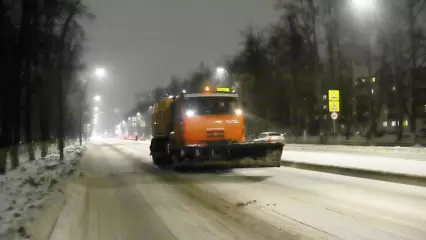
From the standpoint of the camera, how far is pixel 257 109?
7644 cm

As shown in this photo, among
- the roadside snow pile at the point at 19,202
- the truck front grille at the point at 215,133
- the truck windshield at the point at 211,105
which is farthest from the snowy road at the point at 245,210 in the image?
the truck windshield at the point at 211,105

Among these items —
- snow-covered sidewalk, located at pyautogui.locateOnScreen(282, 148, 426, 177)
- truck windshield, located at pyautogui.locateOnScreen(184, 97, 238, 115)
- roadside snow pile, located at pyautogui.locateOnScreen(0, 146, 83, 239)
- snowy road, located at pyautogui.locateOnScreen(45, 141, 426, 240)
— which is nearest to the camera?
roadside snow pile, located at pyautogui.locateOnScreen(0, 146, 83, 239)

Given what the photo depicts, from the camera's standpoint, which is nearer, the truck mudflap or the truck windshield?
the truck mudflap

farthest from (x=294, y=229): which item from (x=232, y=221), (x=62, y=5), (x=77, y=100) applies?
(x=77, y=100)

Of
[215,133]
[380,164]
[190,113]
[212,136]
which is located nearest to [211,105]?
[190,113]

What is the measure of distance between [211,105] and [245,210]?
10651mm

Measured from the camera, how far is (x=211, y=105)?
21047 mm

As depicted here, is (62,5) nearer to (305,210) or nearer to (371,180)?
(371,180)

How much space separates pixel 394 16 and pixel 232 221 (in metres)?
39.3

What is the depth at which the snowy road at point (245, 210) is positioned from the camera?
8.47 metres

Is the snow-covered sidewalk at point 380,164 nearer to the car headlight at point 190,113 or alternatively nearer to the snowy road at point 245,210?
the snowy road at point 245,210

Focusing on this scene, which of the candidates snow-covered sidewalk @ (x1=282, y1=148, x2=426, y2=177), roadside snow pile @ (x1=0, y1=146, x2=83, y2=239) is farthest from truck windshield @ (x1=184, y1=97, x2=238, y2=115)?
roadside snow pile @ (x1=0, y1=146, x2=83, y2=239)

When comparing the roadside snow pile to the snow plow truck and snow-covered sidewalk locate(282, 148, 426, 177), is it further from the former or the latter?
snow-covered sidewalk locate(282, 148, 426, 177)

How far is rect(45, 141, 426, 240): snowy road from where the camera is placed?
27.8ft
